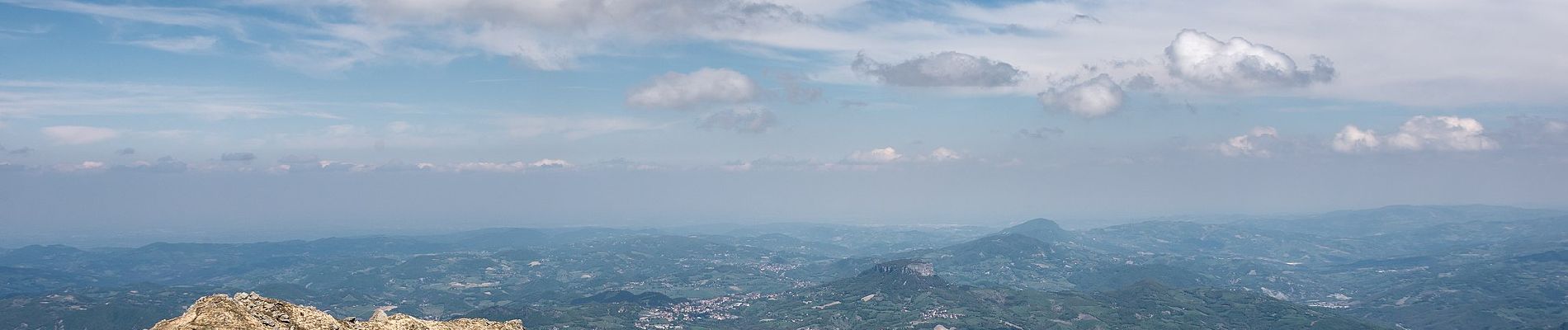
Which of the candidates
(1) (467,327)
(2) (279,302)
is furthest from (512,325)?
(2) (279,302)

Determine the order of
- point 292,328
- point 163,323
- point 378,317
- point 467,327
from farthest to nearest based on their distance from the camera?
point 467,327
point 378,317
point 292,328
point 163,323

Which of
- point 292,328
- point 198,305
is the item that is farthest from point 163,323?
point 292,328

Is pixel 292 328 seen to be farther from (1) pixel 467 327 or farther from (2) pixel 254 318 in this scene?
(1) pixel 467 327

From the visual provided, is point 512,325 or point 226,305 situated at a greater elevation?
point 226,305

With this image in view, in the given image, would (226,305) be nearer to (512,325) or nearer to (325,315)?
(325,315)

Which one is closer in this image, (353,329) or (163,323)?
(163,323)

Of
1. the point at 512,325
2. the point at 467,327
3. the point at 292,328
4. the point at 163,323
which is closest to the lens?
the point at 163,323
